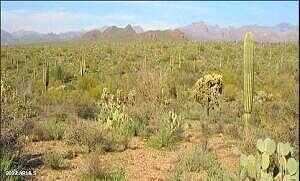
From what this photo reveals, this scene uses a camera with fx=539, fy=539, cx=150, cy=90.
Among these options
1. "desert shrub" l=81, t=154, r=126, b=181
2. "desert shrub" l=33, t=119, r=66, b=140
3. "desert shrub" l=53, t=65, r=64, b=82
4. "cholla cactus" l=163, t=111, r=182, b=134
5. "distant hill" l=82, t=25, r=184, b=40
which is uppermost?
"distant hill" l=82, t=25, r=184, b=40

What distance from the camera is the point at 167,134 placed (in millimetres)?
11602

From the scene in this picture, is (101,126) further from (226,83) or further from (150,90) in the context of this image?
(226,83)

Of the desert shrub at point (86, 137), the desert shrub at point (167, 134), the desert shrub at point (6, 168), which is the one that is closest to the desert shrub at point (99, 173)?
the desert shrub at point (6, 168)

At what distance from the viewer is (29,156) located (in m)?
10.1

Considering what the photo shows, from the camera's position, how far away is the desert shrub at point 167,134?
11477 mm

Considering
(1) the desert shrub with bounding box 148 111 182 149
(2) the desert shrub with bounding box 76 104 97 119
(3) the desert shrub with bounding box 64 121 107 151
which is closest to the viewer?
(3) the desert shrub with bounding box 64 121 107 151


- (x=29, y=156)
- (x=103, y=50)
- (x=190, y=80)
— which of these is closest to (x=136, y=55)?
(x=103, y=50)

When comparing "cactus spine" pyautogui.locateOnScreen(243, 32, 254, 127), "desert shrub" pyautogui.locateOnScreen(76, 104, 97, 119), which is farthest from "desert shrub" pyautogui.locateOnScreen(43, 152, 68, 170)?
"desert shrub" pyautogui.locateOnScreen(76, 104, 97, 119)

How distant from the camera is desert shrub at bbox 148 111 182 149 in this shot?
37.7 ft

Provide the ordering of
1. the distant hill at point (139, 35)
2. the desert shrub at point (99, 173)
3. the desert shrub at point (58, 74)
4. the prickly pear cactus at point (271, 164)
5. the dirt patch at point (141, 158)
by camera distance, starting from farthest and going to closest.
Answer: the distant hill at point (139, 35), the desert shrub at point (58, 74), the dirt patch at point (141, 158), the desert shrub at point (99, 173), the prickly pear cactus at point (271, 164)

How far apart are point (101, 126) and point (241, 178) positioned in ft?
19.0

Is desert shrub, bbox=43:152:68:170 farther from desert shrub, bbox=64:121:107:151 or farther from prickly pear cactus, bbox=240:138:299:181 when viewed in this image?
prickly pear cactus, bbox=240:138:299:181

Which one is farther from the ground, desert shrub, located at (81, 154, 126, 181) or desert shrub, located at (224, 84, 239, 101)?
desert shrub, located at (224, 84, 239, 101)

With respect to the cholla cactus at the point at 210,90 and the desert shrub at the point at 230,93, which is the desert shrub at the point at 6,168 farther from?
the desert shrub at the point at 230,93
